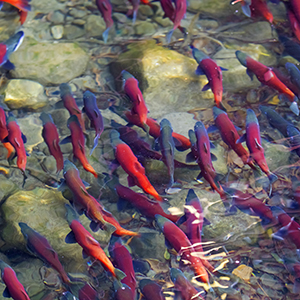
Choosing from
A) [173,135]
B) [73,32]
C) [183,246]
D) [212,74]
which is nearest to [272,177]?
[173,135]

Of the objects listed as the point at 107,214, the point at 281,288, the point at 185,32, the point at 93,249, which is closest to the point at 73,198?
the point at 107,214

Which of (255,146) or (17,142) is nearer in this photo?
(255,146)

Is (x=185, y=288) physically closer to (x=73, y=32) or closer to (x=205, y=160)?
(x=205, y=160)

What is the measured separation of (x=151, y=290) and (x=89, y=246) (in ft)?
2.25

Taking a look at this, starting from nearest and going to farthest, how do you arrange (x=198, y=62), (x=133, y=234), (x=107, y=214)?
(x=107, y=214) < (x=133, y=234) < (x=198, y=62)

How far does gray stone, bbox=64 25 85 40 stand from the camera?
5.32 metres

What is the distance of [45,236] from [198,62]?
3.02 meters

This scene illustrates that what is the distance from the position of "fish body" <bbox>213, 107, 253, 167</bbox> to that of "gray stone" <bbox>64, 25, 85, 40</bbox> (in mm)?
3024

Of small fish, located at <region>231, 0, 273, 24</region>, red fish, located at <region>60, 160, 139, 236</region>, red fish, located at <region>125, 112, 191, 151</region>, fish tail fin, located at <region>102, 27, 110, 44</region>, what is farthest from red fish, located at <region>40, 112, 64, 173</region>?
small fish, located at <region>231, 0, 273, 24</region>

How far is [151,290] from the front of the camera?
2.75 metres

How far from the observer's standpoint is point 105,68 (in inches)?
193

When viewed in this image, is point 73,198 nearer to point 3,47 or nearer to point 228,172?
point 228,172

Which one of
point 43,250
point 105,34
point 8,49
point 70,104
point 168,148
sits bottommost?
point 43,250

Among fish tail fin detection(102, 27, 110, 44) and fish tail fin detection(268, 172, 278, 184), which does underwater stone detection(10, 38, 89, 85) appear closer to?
fish tail fin detection(102, 27, 110, 44)
